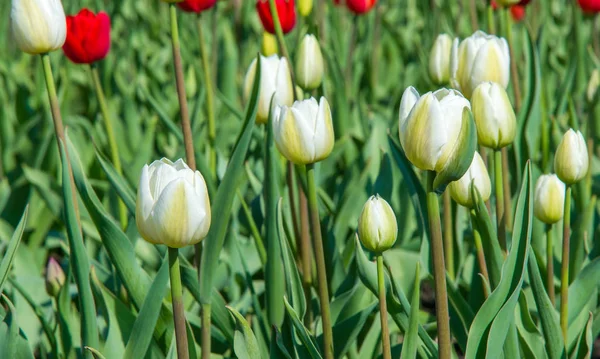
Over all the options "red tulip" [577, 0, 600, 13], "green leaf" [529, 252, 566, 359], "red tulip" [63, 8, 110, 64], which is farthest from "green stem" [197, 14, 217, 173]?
"red tulip" [577, 0, 600, 13]

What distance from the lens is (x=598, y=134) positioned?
216 centimetres

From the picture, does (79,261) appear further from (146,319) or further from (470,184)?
(470,184)

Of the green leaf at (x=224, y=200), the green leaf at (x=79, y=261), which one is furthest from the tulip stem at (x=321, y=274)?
the green leaf at (x=79, y=261)

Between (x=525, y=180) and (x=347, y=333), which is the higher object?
(x=525, y=180)

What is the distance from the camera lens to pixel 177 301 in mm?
920

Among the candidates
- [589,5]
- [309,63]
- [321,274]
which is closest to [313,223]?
[321,274]

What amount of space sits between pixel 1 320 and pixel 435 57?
911 mm

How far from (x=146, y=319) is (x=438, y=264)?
0.44 metres

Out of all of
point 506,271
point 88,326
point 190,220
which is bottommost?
point 88,326

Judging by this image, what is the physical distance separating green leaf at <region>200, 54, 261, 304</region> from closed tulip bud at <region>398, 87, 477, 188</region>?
0.33 m

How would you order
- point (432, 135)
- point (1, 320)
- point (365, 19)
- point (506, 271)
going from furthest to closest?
point (365, 19) → point (1, 320) → point (506, 271) → point (432, 135)

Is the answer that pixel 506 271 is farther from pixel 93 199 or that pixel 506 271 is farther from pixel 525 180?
pixel 93 199

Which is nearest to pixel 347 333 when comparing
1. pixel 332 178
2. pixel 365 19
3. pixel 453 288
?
pixel 453 288

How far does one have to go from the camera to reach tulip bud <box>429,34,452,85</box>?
1.53 m
